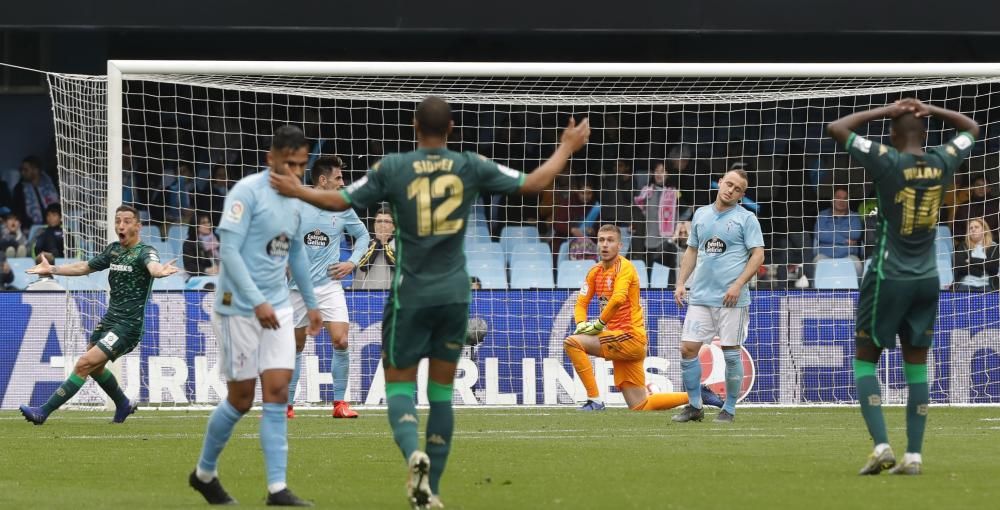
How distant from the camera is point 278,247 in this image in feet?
26.9

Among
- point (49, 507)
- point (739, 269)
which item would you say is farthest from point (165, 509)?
point (739, 269)

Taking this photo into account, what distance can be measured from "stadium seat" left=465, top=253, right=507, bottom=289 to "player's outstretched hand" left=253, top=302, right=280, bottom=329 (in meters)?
11.9

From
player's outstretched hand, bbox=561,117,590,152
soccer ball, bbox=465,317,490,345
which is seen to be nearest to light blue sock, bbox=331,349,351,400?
soccer ball, bbox=465,317,490,345

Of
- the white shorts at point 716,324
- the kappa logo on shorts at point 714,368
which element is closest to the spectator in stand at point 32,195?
the kappa logo on shorts at point 714,368

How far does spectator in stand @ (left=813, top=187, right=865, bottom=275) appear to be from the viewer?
19750mm

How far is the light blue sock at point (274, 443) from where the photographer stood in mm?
7895

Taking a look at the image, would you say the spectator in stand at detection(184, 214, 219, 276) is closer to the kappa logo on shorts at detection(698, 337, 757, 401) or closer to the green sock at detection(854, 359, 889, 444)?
the kappa logo on shorts at detection(698, 337, 757, 401)

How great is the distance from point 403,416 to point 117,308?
7.44 metres

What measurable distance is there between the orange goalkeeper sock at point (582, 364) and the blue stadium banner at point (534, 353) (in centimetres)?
156

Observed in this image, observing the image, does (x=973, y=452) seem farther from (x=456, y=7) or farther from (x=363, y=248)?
(x=456, y=7)

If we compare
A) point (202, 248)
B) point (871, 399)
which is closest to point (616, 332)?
point (202, 248)

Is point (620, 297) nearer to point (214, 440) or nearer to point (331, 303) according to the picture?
point (331, 303)

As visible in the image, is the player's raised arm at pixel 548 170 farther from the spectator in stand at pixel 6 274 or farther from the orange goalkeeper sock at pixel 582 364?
the spectator in stand at pixel 6 274

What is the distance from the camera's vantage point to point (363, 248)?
1536 cm
